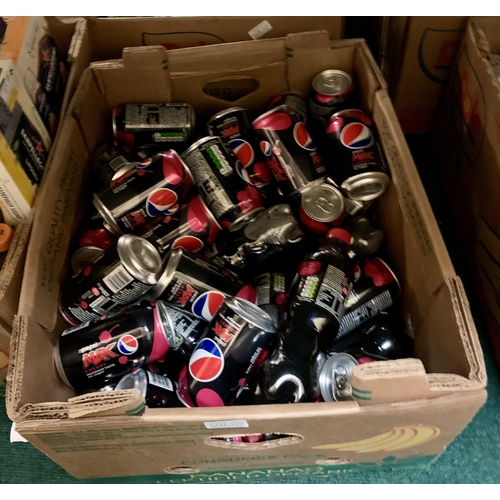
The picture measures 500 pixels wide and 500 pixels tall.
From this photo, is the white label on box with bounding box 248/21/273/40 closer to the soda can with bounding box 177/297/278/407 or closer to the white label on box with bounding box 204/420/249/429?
the soda can with bounding box 177/297/278/407

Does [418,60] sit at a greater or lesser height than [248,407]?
greater

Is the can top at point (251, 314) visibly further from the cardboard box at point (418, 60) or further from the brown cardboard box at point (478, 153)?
the cardboard box at point (418, 60)

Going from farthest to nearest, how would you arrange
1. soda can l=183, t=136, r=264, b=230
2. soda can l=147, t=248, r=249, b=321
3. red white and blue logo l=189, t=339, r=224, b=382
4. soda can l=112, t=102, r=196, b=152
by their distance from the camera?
soda can l=112, t=102, r=196, b=152
soda can l=183, t=136, r=264, b=230
soda can l=147, t=248, r=249, b=321
red white and blue logo l=189, t=339, r=224, b=382

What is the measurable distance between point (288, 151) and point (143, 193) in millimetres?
303

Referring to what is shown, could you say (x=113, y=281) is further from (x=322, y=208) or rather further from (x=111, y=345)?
(x=322, y=208)

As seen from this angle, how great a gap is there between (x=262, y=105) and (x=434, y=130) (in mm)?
508

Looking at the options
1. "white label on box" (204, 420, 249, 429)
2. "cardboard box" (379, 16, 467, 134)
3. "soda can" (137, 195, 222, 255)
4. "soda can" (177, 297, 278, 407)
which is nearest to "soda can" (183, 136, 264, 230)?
"soda can" (137, 195, 222, 255)

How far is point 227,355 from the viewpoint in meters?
0.82

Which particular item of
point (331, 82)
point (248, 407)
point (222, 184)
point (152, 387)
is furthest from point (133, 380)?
point (331, 82)

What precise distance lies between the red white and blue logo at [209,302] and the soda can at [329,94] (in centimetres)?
49

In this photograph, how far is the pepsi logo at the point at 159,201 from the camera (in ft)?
3.32

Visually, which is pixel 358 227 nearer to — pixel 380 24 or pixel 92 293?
pixel 92 293

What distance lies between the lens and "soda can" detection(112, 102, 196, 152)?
3.78 ft

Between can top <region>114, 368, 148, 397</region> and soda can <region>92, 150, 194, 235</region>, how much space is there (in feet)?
0.95
